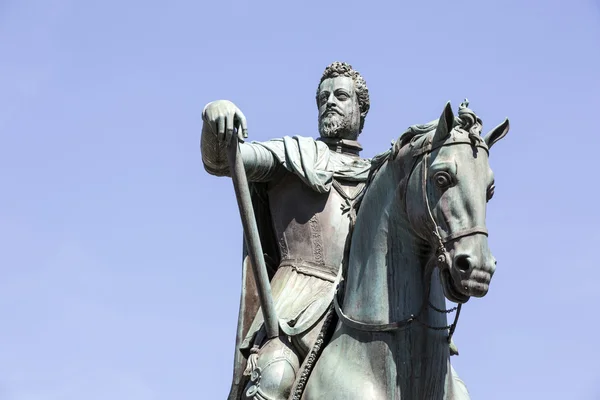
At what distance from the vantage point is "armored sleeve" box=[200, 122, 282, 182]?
11.1m

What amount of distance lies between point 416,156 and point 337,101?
2915 millimetres

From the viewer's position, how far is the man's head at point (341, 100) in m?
12.5

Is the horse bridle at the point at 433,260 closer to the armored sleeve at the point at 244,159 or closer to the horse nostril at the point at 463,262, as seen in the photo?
the horse nostril at the point at 463,262

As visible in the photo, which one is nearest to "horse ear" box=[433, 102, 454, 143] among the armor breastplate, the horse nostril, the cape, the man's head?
the horse nostril

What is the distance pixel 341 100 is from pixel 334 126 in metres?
0.26

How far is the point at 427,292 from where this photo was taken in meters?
9.80

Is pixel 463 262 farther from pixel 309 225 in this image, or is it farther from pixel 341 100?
pixel 341 100

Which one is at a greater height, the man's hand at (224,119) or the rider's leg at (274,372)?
the man's hand at (224,119)

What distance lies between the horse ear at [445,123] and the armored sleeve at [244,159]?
6.86 feet

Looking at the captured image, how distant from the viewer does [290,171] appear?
11977 mm

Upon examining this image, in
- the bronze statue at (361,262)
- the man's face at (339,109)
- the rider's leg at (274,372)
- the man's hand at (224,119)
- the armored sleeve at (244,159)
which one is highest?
the man's face at (339,109)

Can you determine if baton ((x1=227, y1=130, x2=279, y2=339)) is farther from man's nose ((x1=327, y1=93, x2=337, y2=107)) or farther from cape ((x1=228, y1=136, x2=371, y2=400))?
man's nose ((x1=327, y1=93, x2=337, y2=107))

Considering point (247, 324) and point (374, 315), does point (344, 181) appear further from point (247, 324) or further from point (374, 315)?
point (374, 315)

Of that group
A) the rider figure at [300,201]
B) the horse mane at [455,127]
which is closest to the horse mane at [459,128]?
the horse mane at [455,127]
